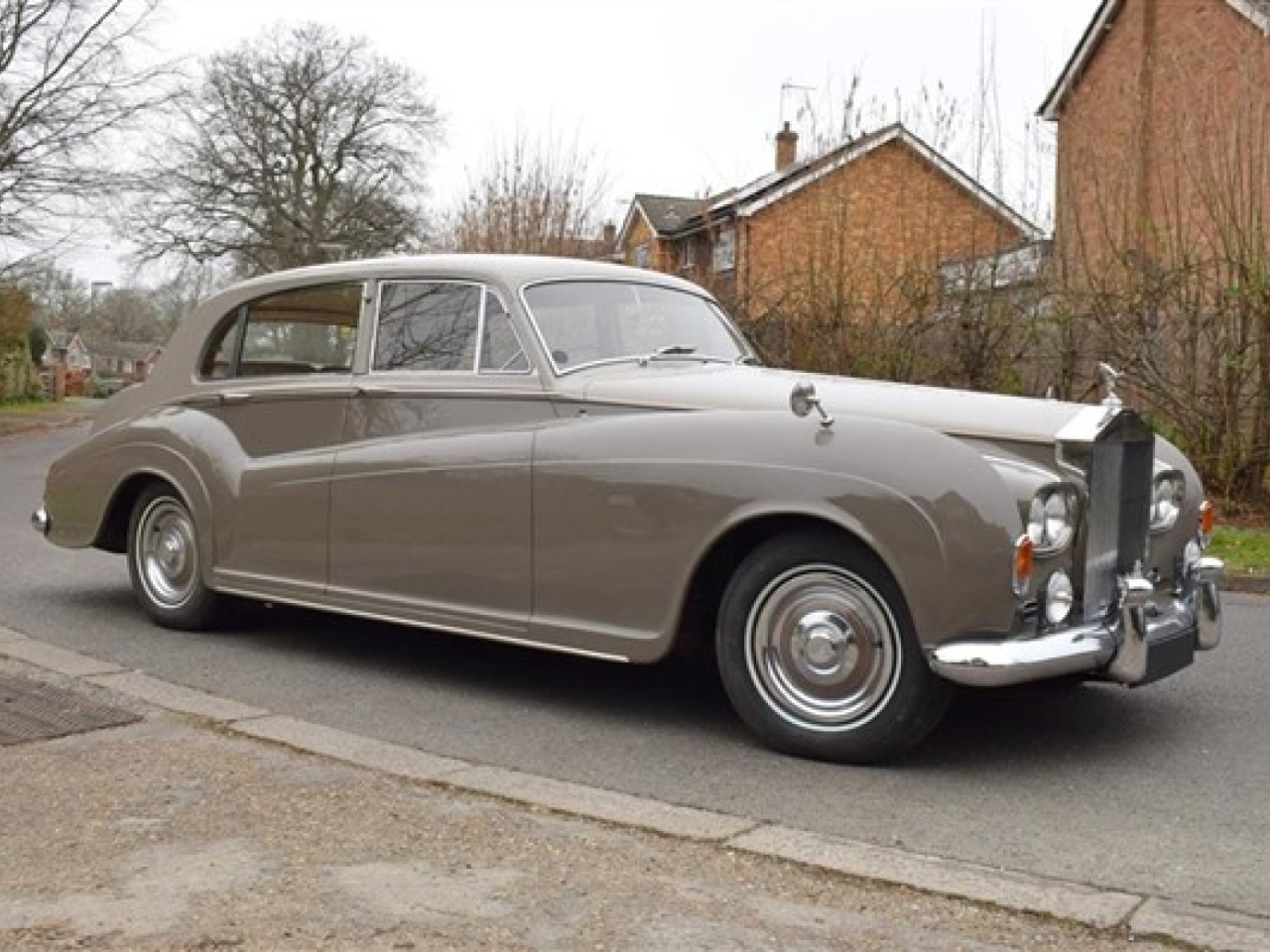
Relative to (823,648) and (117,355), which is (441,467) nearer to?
(823,648)

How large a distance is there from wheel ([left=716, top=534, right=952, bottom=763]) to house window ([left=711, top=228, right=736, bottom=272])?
10.3m

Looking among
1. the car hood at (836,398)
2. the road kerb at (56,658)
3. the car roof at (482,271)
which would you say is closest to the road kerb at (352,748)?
the road kerb at (56,658)

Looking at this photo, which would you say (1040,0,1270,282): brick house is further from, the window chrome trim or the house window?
the window chrome trim

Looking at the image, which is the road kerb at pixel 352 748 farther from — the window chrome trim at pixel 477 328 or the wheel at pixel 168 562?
the wheel at pixel 168 562

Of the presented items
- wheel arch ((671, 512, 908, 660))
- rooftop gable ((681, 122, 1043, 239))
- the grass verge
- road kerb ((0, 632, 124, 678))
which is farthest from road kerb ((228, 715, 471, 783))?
rooftop gable ((681, 122, 1043, 239))

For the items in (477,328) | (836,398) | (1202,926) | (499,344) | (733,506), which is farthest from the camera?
(477,328)

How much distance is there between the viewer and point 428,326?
20.0ft

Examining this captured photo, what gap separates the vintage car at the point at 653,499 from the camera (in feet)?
14.9

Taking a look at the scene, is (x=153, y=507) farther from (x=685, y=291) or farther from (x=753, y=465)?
(x=753, y=465)

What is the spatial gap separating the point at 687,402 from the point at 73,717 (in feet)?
8.19

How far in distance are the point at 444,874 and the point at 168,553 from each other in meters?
3.91

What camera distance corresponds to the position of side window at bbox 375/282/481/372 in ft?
19.5

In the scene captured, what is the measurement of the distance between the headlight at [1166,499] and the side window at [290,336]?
11.0ft

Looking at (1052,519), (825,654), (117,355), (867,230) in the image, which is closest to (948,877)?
(825,654)
